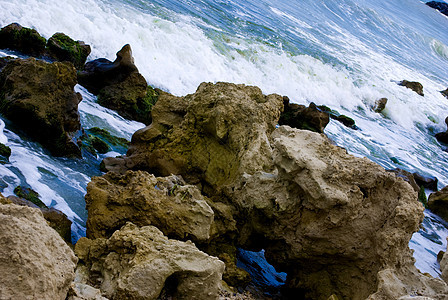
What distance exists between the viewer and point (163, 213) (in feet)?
14.5

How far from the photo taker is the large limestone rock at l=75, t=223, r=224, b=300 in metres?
3.33

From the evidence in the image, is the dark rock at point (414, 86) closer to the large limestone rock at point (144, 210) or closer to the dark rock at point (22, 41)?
the dark rock at point (22, 41)

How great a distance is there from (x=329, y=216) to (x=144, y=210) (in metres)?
1.78

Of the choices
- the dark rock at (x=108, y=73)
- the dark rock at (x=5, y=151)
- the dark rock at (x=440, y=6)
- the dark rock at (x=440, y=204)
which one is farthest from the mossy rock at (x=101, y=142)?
the dark rock at (x=440, y=6)

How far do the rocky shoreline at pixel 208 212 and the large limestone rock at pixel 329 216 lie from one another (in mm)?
12

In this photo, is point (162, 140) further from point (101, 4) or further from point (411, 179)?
point (101, 4)

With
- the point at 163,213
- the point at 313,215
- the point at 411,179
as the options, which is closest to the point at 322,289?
the point at 313,215

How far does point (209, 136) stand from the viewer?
6191mm

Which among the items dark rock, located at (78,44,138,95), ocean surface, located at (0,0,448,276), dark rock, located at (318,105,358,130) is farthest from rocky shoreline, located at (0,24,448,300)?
dark rock, located at (318,105,358,130)

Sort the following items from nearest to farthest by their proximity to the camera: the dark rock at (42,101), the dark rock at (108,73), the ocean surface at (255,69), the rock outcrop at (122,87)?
the dark rock at (42,101) < the ocean surface at (255,69) < the rock outcrop at (122,87) < the dark rock at (108,73)

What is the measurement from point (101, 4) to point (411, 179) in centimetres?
994

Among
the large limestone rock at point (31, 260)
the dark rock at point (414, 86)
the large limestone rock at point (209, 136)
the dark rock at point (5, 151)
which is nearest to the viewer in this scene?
the large limestone rock at point (31, 260)

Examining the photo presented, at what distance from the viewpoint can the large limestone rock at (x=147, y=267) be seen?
333cm

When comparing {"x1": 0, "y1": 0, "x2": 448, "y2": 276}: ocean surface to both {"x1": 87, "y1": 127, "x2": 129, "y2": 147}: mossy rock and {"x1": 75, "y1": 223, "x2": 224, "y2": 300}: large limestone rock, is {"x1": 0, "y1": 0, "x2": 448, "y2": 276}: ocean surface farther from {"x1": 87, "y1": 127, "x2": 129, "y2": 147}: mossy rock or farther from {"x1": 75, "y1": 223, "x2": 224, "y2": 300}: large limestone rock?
{"x1": 75, "y1": 223, "x2": 224, "y2": 300}: large limestone rock
